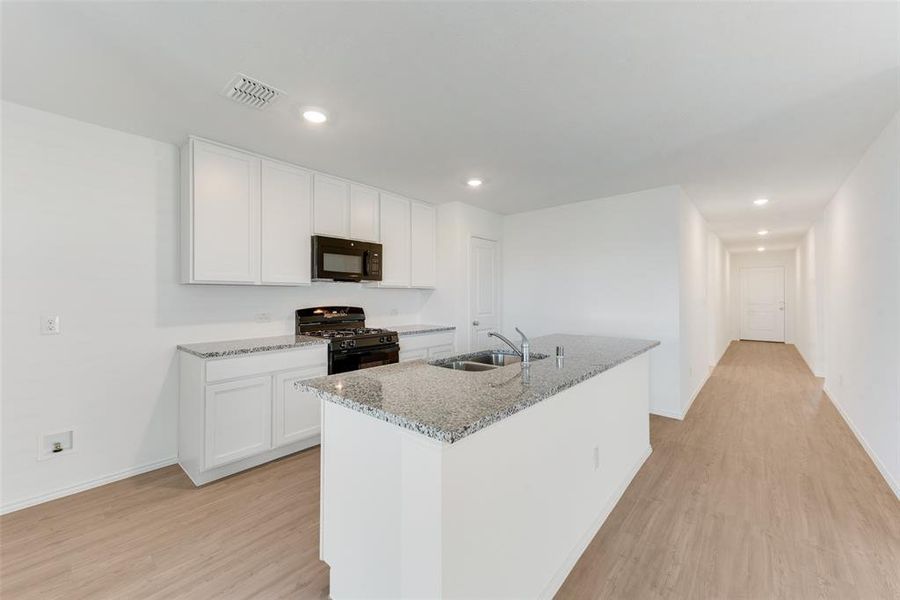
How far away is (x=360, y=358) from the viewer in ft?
10.9

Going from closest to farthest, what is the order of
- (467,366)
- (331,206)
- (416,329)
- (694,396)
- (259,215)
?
(467,366) < (259,215) < (331,206) < (416,329) < (694,396)

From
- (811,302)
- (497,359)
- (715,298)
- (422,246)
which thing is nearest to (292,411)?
(497,359)

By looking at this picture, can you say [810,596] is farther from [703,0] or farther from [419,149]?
[419,149]

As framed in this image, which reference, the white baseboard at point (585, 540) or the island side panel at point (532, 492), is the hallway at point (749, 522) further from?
the island side panel at point (532, 492)

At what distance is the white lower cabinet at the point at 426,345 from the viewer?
3.81 meters

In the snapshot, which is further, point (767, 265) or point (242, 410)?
point (767, 265)

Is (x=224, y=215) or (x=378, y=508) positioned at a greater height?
(x=224, y=215)

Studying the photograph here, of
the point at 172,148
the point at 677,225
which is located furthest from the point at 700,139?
the point at 172,148

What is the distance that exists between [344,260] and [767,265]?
1078cm

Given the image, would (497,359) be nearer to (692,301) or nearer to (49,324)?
(49,324)

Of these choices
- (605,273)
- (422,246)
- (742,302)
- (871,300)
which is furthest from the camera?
(742,302)

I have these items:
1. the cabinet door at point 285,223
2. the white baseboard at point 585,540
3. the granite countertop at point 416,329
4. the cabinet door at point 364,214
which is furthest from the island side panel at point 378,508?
the cabinet door at point 364,214

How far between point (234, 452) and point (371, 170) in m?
2.46

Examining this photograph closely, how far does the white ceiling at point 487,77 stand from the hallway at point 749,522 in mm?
2368
